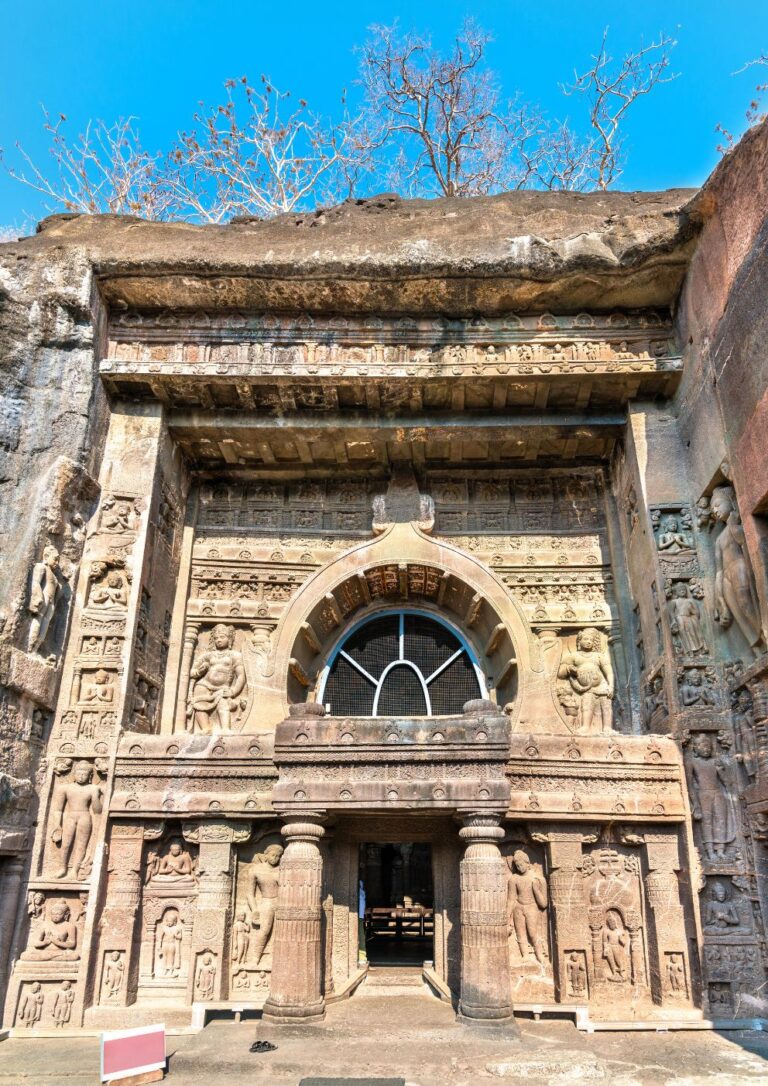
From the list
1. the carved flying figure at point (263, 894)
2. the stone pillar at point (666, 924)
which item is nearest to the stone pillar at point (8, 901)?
the carved flying figure at point (263, 894)

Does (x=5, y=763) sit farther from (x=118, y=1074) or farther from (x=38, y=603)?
(x=118, y=1074)

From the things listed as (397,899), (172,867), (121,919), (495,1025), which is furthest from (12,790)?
(397,899)

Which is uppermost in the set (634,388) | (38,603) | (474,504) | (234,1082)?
(634,388)

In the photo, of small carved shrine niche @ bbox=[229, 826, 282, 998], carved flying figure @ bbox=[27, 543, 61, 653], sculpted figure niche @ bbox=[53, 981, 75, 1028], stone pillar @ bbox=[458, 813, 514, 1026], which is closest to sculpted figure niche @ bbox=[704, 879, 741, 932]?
stone pillar @ bbox=[458, 813, 514, 1026]

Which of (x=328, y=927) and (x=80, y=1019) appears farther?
(x=328, y=927)

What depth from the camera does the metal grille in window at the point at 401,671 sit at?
10516 millimetres

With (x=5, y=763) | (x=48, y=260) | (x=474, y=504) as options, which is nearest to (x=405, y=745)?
(x=5, y=763)

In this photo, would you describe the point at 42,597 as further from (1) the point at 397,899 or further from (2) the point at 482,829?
(1) the point at 397,899

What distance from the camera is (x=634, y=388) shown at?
31.3ft

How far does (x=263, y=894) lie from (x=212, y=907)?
561 mm

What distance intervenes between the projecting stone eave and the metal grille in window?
15.1 ft

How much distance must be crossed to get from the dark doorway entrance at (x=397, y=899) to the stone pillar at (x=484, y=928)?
4.26 metres

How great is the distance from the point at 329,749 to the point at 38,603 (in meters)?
3.60

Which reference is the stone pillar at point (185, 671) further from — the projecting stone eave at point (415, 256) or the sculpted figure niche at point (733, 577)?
the sculpted figure niche at point (733, 577)
